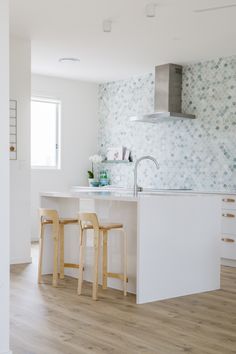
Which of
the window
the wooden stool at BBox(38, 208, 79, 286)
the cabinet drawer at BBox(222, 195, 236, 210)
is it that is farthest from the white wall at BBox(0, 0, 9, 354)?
the window

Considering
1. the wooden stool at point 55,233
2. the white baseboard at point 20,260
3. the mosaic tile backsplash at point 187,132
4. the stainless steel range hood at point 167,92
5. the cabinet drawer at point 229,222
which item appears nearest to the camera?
the wooden stool at point 55,233

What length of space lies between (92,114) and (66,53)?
2.27 meters

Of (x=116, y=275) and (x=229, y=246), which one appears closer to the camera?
(x=116, y=275)

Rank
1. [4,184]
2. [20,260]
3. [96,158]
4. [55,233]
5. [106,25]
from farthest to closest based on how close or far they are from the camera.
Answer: [96,158]
[20,260]
[106,25]
[55,233]
[4,184]

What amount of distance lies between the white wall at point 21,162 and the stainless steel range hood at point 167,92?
1.92 m

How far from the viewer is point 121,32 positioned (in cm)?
575

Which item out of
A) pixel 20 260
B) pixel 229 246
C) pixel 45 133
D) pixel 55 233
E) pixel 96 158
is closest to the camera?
pixel 55 233

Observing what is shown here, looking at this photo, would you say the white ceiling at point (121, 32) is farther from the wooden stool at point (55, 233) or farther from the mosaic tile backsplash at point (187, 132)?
the wooden stool at point (55, 233)

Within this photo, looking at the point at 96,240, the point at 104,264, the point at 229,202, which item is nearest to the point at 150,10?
the point at 96,240

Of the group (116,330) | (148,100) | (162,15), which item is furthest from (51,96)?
(116,330)

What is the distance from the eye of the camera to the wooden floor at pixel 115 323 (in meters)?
3.18

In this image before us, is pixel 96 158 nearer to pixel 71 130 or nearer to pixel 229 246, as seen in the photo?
pixel 71 130

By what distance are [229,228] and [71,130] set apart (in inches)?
138

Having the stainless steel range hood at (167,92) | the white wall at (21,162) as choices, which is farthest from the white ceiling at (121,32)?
the white wall at (21,162)
